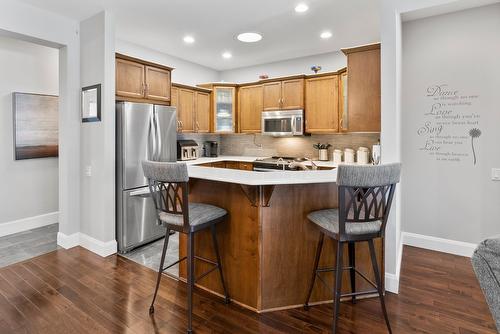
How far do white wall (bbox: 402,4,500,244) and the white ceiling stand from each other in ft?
2.64

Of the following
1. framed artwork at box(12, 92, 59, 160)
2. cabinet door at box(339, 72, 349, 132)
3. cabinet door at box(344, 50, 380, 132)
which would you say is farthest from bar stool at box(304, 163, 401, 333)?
framed artwork at box(12, 92, 59, 160)

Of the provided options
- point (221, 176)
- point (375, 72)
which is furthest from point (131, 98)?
point (375, 72)

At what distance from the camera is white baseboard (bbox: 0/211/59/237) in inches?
157

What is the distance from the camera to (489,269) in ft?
3.01

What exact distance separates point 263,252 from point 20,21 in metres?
3.46

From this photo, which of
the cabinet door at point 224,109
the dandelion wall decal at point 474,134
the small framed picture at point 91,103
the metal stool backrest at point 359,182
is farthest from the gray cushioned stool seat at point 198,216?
the cabinet door at point 224,109

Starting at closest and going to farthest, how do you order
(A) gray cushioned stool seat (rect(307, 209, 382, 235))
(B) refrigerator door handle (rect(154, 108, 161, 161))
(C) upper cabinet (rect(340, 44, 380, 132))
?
(A) gray cushioned stool seat (rect(307, 209, 382, 235)), (C) upper cabinet (rect(340, 44, 380, 132)), (B) refrigerator door handle (rect(154, 108, 161, 161))

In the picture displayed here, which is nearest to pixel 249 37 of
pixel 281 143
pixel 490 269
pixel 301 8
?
pixel 301 8

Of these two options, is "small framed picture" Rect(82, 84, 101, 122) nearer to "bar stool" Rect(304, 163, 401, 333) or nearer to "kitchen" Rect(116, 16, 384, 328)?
"kitchen" Rect(116, 16, 384, 328)

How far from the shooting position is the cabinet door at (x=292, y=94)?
487 cm

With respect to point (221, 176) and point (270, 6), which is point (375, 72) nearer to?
point (270, 6)

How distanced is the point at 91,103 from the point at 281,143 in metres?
3.33

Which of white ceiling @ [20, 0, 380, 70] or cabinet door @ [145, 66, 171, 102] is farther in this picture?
cabinet door @ [145, 66, 171, 102]

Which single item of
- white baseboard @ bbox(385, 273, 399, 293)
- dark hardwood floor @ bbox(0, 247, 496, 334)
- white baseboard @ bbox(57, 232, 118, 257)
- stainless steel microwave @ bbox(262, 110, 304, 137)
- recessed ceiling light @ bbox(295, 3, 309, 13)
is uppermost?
recessed ceiling light @ bbox(295, 3, 309, 13)
